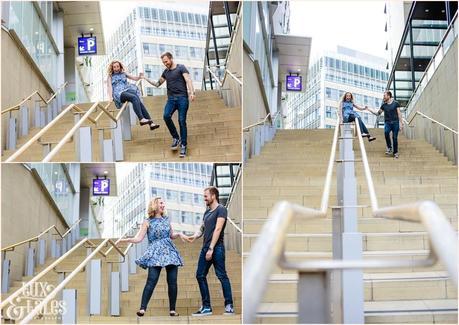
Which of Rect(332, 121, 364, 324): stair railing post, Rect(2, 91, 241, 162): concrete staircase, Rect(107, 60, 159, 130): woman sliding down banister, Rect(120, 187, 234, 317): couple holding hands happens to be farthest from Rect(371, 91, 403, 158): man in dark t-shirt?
Rect(120, 187, 234, 317): couple holding hands

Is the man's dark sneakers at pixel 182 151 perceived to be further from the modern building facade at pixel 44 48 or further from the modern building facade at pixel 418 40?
the modern building facade at pixel 418 40

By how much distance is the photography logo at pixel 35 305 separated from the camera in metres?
5.25

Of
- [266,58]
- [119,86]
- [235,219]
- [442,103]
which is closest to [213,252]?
[119,86]

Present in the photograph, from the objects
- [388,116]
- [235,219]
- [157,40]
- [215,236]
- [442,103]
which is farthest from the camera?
[157,40]

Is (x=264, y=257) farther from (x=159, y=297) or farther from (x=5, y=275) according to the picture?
(x=5, y=275)

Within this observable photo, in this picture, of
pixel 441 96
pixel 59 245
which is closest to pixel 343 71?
pixel 441 96

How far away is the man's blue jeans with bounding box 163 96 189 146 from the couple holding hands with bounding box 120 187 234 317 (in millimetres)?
907

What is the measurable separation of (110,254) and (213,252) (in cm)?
301

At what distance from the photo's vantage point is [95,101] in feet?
31.2

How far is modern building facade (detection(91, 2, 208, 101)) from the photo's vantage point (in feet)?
70.9

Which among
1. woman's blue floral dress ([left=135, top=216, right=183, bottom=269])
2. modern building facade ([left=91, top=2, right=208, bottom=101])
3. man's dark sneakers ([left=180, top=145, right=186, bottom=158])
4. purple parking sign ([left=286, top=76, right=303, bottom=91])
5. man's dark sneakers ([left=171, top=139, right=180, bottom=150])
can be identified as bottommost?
woman's blue floral dress ([left=135, top=216, right=183, bottom=269])

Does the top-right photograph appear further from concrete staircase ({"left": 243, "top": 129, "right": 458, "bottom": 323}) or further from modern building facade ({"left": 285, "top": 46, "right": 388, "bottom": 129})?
modern building facade ({"left": 285, "top": 46, "right": 388, "bottom": 129})

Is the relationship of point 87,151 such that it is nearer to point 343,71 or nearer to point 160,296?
point 160,296

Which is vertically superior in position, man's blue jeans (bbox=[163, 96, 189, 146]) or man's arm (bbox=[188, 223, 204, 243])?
man's blue jeans (bbox=[163, 96, 189, 146])
